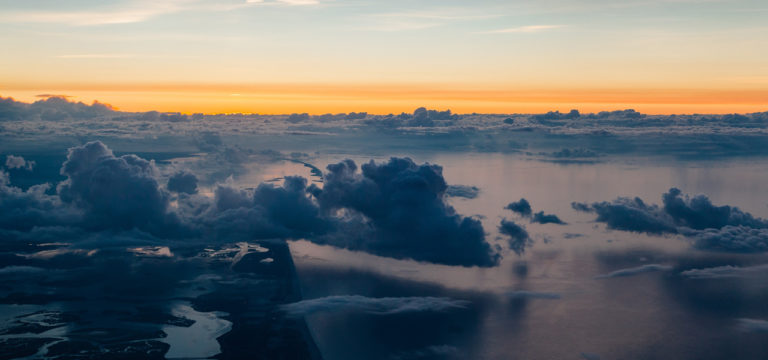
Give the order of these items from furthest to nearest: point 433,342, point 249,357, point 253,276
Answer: point 253,276, point 433,342, point 249,357

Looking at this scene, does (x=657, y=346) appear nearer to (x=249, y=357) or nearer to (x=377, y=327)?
(x=377, y=327)

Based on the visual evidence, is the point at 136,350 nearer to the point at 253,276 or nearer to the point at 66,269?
the point at 253,276

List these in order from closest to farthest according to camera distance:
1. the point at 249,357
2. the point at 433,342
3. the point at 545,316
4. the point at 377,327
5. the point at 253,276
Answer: the point at 249,357, the point at 433,342, the point at 377,327, the point at 545,316, the point at 253,276

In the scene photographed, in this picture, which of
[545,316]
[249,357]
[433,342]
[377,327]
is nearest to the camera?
[249,357]

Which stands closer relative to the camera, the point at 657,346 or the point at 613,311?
the point at 657,346

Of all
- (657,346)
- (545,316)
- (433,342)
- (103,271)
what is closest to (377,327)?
(433,342)

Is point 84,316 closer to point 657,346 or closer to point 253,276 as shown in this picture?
point 253,276

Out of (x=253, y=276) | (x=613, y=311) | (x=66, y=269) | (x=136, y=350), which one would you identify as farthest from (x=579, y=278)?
(x=66, y=269)

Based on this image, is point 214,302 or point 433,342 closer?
point 433,342

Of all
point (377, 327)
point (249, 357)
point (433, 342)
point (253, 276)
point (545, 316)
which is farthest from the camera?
point (253, 276)
